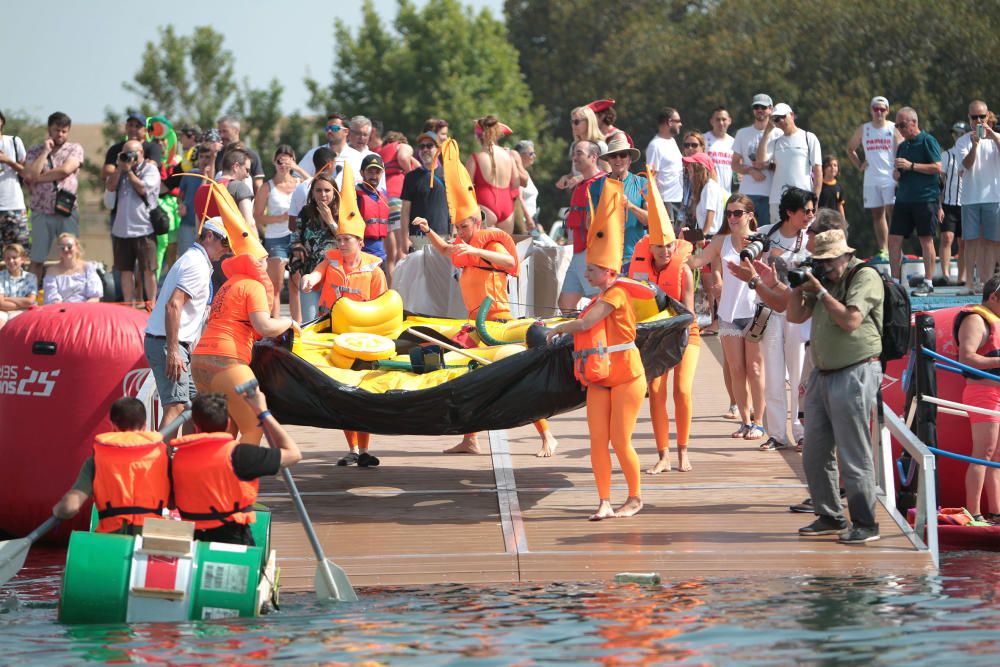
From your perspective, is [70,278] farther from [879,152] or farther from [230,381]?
[879,152]

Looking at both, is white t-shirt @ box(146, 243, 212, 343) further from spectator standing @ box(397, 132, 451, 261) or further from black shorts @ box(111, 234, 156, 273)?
black shorts @ box(111, 234, 156, 273)

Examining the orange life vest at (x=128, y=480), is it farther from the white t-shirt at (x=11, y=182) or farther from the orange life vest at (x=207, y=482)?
the white t-shirt at (x=11, y=182)

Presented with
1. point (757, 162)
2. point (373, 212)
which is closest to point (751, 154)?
point (757, 162)

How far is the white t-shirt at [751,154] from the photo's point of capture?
50.9 feet

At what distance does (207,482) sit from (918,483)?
13.0ft

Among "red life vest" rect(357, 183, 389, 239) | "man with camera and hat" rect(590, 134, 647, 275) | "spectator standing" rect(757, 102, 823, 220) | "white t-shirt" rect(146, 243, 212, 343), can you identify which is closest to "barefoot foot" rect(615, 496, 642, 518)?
"man with camera and hat" rect(590, 134, 647, 275)

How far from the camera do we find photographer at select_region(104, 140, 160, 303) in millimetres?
15406

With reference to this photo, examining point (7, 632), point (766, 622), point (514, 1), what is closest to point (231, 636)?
point (7, 632)

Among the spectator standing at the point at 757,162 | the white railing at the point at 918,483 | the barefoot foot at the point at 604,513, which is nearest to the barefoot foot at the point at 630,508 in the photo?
the barefoot foot at the point at 604,513

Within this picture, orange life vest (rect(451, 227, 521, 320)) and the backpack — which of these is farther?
orange life vest (rect(451, 227, 521, 320))

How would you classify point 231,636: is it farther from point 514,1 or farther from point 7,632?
point 514,1

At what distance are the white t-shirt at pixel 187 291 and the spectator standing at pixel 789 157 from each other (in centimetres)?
729

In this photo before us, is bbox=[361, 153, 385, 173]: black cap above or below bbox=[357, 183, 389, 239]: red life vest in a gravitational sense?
above

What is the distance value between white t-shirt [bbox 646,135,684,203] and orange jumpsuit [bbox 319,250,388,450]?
4686 mm
